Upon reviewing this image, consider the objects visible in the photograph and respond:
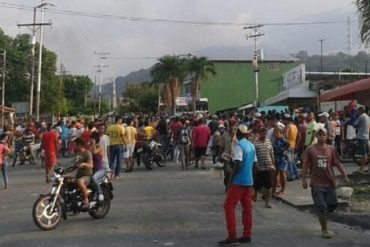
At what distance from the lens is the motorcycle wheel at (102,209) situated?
452 inches

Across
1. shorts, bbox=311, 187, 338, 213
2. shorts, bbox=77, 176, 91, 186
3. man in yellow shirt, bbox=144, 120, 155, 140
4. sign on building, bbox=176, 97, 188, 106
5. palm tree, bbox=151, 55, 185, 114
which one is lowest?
shorts, bbox=311, 187, 338, 213

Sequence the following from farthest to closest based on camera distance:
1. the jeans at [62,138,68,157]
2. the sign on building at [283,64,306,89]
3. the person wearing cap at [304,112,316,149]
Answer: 1. the sign on building at [283,64,306,89]
2. the jeans at [62,138,68,157]
3. the person wearing cap at [304,112,316,149]

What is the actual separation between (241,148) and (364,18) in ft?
22.0

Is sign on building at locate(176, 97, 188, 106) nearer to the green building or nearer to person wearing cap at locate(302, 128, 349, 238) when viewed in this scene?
the green building

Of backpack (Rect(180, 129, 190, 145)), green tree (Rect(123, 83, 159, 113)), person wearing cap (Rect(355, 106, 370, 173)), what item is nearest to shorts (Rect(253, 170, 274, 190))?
person wearing cap (Rect(355, 106, 370, 173))

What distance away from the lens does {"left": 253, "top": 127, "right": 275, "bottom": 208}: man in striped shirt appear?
12.4 meters

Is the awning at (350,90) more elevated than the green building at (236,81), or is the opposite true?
the green building at (236,81)

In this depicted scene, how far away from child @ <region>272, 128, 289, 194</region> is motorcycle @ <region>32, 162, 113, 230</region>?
14.0 ft

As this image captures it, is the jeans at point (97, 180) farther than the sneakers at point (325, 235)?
Yes

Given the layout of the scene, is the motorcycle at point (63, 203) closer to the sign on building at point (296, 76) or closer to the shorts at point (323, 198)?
the shorts at point (323, 198)

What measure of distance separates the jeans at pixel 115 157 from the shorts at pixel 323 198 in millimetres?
10378

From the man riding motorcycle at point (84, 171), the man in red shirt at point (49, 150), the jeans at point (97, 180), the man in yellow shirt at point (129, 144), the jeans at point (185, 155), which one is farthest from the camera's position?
the jeans at point (185, 155)

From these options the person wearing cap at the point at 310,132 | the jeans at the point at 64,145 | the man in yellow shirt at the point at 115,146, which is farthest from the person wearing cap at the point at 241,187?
the jeans at the point at 64,145

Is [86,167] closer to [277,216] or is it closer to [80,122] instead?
[277,216]
